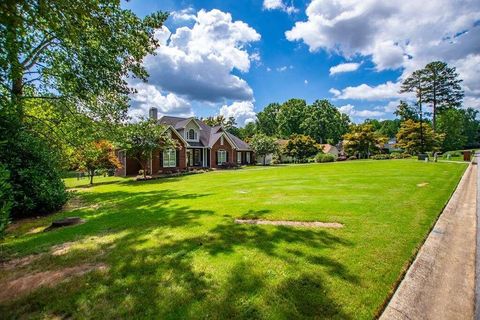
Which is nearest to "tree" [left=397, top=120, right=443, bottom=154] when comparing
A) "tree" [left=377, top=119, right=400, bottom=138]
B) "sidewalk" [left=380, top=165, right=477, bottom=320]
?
"sidewalk" [left=380, top=165, right=477, bottom=320]

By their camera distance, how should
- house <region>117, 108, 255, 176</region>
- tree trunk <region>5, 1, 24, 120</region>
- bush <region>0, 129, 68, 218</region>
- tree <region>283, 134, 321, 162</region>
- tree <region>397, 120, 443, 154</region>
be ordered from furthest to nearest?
tree <region>283, 134, 321, 162</region>
tree <region>397, 120, 443, 154</region>
house <region>117, 108, 255, 176</region>
bush <region>0, 129, 68, 218</region>
tree trunk <region>5, 1, 24, 120</region>

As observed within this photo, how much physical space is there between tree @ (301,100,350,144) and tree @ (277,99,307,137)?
1699 millimetres

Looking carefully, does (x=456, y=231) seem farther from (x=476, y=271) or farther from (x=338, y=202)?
(x=338, y=202)

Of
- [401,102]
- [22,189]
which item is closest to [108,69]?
[22,189]

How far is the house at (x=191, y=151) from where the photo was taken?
27.9 m

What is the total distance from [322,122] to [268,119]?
23.1m

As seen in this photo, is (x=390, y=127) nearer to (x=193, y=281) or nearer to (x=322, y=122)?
(x=322, y=122)

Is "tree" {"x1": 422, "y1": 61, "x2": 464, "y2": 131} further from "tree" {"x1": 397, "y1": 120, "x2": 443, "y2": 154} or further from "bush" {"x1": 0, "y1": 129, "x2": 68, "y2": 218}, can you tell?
"bush" {"x1": 0, "y1": 129, "x2": 68, "y2": 218}

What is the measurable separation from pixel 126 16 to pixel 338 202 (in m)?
10.4

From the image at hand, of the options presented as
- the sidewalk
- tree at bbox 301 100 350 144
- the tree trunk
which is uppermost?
tree at bbox 301 100 350 144

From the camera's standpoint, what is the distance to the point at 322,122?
69.1 meters

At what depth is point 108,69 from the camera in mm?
11328

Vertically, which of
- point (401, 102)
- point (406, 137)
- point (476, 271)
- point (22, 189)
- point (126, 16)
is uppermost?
point (401, 102)

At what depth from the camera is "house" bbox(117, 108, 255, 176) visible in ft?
91.5
